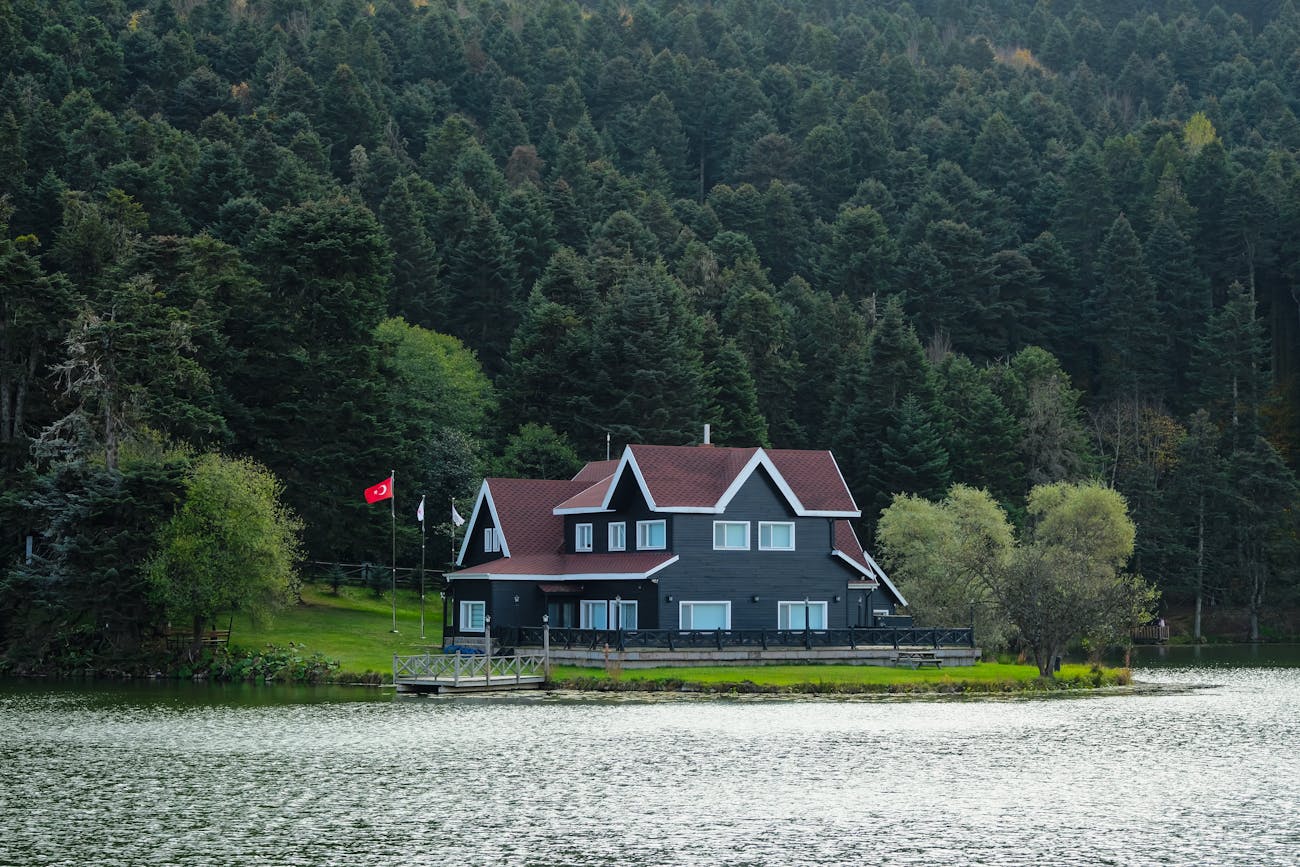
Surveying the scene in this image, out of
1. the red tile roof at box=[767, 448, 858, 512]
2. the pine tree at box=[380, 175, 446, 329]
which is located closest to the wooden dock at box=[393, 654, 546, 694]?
the red tile roof at box=[767, 448, 858, 512]

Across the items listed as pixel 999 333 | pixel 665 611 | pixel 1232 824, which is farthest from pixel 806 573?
pixel 999 333

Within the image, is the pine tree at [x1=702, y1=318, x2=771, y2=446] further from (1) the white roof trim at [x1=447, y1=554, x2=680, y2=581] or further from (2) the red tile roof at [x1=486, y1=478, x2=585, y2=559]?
(1) the white roof trim at [x1=447, y1=554, x2=680, y2=581]

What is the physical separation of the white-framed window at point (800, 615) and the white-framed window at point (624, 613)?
21.0ft

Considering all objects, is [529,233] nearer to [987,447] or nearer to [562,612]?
[987,447]

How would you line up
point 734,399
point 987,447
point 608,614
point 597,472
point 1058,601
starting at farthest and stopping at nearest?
point 987,447 → point 734,399 → point 597,472 → point 608,614 → point 1058,601

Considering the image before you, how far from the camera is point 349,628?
79.1 metres

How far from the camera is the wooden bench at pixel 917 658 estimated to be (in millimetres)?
69875

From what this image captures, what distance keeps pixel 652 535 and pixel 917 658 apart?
41.2ft

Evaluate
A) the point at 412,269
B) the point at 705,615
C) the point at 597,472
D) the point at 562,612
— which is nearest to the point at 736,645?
the point at 705,615

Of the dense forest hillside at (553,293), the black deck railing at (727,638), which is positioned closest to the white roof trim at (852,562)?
the black deck railing at (727,638)

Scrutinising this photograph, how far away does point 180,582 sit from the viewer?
229 ft

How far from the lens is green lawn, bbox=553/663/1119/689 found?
6278cm

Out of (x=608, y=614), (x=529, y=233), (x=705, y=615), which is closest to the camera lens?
(x=705, y=615)

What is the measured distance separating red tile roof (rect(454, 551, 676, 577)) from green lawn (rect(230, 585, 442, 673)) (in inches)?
190
